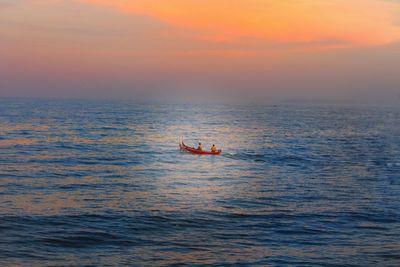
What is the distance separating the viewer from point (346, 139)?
103 m

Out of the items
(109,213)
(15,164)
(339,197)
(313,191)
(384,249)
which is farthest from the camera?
(15,164)

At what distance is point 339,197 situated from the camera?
43469 millimetres

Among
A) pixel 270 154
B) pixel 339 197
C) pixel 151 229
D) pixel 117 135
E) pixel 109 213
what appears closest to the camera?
pixel 151 229

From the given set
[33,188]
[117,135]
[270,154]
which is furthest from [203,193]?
[117,135]

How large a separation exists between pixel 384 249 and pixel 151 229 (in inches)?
546

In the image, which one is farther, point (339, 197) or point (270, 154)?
point (270, 154)

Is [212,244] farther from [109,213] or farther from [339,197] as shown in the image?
[339,197]

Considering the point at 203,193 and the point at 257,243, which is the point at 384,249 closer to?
the point at 257,243

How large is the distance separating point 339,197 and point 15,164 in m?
36.0

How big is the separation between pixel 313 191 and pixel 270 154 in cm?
2917

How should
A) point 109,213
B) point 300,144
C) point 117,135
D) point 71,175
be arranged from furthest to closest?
point 117,135 < point 300,144 < point 71,175 < point 109,213

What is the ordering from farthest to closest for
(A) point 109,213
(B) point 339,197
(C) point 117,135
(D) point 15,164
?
(C) point 117,135 < (D) point 15,164 < (B) point 339,197 < (A) point 109,213

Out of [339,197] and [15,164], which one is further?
[15,164]

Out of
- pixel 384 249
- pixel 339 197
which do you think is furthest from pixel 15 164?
pixel 384 249
